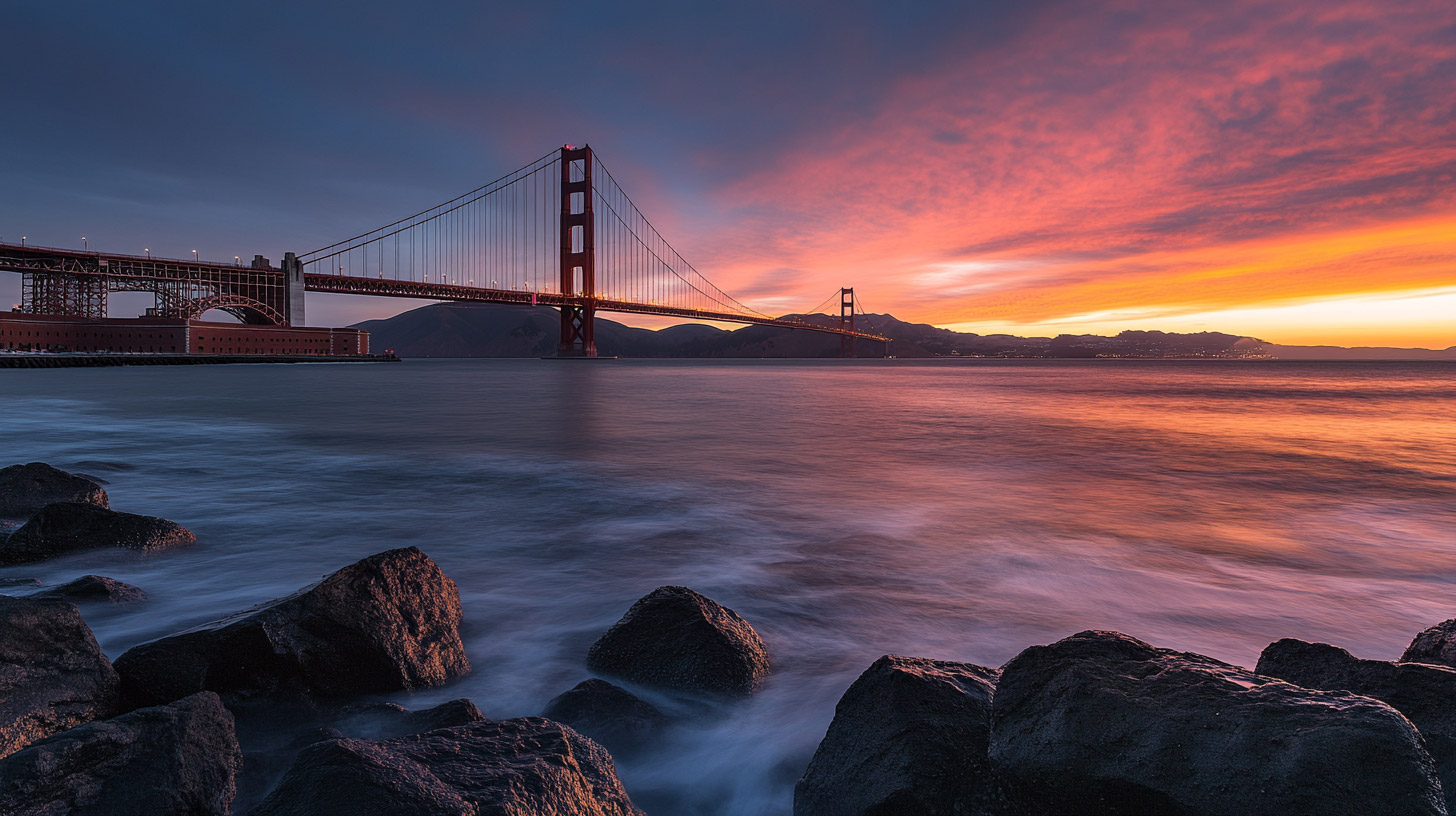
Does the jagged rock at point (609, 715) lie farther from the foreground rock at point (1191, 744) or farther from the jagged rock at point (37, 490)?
the jagged rock at point (37, 490)

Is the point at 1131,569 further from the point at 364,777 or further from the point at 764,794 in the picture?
the point at 364,777

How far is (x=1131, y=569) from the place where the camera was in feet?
17.1

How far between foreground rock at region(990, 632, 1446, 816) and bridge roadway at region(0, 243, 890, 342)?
2205 inches

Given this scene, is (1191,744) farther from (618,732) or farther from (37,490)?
(37,490)

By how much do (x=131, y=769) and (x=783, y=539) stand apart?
4.76 metres

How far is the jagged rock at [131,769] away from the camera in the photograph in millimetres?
1618

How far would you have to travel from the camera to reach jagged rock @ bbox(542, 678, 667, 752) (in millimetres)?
2553

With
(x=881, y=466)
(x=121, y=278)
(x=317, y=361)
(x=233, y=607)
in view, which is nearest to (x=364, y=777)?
(x=233, y=607)

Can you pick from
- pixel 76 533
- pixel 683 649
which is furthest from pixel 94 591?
pixel 683 649

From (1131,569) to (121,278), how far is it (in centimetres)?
8756

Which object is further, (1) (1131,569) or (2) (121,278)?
(2) (121,278)

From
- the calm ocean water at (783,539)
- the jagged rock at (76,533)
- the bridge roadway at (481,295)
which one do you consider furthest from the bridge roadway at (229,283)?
the jagged rock at (76,533)

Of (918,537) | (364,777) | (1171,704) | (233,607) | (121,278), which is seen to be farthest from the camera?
(121,278)

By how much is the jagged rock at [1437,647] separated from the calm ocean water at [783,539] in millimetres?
1063
